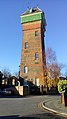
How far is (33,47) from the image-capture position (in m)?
72.8

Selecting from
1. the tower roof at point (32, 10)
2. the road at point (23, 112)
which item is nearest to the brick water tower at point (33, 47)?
the tower roof at point (32, 10)

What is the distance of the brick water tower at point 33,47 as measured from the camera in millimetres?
69875

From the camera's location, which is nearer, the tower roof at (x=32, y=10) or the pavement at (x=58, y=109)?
the pavement at (x=58, y=109)

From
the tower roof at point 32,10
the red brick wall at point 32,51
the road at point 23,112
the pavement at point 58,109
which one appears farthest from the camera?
the tower roof at point 32,10

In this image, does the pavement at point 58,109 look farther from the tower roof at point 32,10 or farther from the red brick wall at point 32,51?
the tower roof at point 32,10

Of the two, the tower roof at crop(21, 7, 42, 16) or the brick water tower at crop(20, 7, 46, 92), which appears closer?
the brick water tower at crop(20, 7, 46, 92)

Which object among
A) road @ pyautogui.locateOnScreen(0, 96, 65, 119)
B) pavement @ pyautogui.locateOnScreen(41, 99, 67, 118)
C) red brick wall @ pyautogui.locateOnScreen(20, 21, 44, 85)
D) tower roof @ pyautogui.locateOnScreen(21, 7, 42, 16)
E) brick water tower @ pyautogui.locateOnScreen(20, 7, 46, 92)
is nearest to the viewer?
road @ pyautogui.locateOnScreen(0, 96, 65, 119)

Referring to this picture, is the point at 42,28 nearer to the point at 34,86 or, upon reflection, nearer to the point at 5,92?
the point at 34,86

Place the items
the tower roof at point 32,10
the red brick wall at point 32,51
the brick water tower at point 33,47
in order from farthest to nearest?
the tower roof at point 32,10
the red brick wall at point 32,51
the brick water tower at point 33,47

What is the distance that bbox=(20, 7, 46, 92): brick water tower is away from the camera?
229 ft

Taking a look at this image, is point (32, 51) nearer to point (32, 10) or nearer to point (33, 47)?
point (33, 47)

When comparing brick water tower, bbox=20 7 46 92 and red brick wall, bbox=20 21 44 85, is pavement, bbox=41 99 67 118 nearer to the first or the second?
brick water tower, bbox=20 7 46 92

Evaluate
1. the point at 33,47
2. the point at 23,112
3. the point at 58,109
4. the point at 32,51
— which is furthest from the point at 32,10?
the point at 23,112

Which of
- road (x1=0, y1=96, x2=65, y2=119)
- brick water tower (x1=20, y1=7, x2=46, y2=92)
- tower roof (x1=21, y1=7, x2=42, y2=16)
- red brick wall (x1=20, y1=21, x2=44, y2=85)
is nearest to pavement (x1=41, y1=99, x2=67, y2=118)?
road (x1=0, y1=96, x2=65, y2=119)
